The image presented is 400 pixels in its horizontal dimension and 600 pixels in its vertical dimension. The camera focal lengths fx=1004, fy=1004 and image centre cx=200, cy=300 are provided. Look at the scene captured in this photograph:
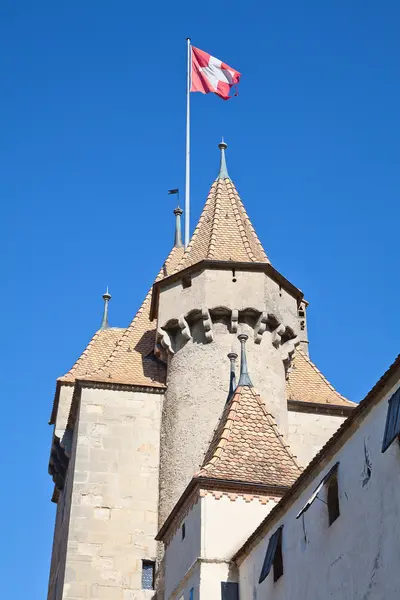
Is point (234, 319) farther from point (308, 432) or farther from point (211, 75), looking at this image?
point (211, 75)

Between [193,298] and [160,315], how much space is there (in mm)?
1016

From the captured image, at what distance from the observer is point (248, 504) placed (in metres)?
16.6

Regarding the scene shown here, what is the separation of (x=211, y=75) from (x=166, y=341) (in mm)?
10256

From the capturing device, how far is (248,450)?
1752 centimetres

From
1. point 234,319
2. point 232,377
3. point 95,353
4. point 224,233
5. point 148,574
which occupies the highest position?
point 224,233

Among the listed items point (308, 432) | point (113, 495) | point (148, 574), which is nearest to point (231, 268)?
point (308, 432)

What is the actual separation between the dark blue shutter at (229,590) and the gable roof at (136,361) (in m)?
7.46

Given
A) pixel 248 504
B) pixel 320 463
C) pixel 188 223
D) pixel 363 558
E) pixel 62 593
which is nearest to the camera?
pixel 363 558

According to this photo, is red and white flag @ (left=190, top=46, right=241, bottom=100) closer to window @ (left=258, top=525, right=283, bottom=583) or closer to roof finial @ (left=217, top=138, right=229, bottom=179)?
roof finial @ (left=217, top=138, right=229, bottom=179)

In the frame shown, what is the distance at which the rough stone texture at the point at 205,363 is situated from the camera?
21.1m

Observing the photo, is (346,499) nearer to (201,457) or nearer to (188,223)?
(201,457)

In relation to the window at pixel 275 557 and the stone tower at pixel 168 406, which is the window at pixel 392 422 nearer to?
the window at pixel 275 557

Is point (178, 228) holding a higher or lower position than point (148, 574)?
higher

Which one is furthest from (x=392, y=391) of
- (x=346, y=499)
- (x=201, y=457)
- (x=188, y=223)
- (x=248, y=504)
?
(x=188, y=223)
